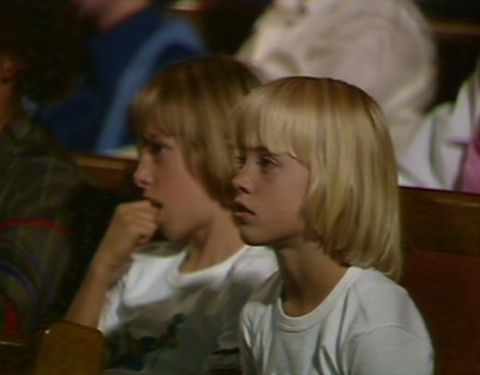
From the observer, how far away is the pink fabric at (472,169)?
1.36m

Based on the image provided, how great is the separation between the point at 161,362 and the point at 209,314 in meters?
0.07

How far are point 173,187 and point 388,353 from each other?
378mm

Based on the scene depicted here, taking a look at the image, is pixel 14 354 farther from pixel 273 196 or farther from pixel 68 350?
pixel 273 196

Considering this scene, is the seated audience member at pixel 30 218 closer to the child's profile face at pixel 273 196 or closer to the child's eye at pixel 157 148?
the child's eye at pixel 157 148

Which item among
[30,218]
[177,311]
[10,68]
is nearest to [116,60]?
[10,68]

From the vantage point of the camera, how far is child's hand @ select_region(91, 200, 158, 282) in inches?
51.8

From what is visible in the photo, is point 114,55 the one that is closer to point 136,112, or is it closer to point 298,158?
point 136,112

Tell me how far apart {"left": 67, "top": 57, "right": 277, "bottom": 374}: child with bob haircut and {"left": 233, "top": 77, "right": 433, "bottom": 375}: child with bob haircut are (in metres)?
0.16

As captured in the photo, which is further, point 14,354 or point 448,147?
point 448,147

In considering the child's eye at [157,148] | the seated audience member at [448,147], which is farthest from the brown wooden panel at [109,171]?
the seated audience member at [448,147]

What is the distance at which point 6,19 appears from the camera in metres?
1.48

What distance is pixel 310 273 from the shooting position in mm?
1068

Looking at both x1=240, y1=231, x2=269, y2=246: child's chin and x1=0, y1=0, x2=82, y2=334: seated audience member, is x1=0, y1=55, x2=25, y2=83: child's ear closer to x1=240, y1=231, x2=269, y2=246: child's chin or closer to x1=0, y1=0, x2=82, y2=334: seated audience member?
x1=0, y1=0, x2=82, y2=334: seated audience member

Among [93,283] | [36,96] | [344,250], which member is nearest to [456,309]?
[344,250]
